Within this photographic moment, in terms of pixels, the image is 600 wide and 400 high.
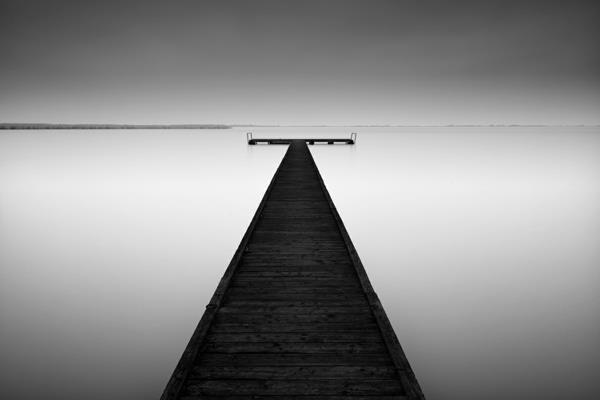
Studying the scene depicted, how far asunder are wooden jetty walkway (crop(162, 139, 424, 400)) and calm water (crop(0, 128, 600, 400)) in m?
1.82

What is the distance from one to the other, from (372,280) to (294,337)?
4.64 m

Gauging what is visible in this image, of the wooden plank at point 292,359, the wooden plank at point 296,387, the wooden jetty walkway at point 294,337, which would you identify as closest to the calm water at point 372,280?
the wooden jetty walkway at point 294,337

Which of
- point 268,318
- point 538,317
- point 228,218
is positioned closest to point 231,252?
point 228,218

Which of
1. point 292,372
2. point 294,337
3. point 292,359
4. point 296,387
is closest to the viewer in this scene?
point 296,387

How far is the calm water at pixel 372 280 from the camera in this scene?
4383 mm

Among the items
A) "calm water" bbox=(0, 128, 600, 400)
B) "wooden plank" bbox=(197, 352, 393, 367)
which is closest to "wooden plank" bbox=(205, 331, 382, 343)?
"wooden plank" bbox=(197, 352, 393, 367)

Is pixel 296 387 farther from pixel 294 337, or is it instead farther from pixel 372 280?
pixel 372 280

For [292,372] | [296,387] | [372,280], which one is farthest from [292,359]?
[372,280]

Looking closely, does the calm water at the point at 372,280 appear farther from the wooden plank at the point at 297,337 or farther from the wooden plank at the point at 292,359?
the wooden plank at the point at 292,359

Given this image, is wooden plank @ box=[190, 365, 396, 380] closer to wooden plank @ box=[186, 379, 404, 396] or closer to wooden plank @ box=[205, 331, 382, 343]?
wooden plank @ box=[186, 379, 404, 396]

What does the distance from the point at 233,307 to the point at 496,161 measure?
31.0 m

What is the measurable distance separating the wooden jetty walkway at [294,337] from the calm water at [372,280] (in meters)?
1.82

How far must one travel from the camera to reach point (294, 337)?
10.2 ft

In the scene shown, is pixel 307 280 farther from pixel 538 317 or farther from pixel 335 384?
pixel 538 317
